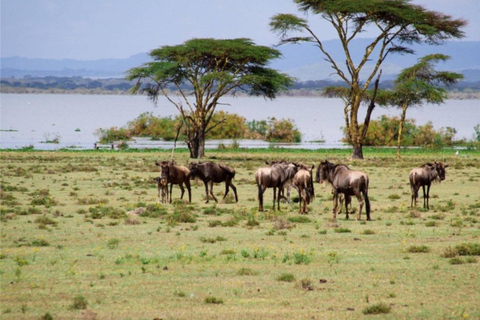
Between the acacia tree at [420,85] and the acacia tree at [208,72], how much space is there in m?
8.67

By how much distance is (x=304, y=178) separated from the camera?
74.7ft

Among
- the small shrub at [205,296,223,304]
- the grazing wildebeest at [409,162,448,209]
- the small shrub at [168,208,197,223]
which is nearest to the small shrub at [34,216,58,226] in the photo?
the small shrub at [168,208,197,223]

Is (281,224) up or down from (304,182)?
down

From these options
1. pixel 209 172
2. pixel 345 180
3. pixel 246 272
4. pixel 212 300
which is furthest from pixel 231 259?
pixel 209 172

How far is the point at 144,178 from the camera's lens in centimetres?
3691

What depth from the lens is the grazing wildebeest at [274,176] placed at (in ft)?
75.8

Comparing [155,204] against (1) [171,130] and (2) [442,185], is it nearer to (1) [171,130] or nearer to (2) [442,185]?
(2) [442,185]

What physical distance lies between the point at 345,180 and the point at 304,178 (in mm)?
1741

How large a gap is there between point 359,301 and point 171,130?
69.6 metres

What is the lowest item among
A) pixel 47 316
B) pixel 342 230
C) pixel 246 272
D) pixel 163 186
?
pixel 47 316

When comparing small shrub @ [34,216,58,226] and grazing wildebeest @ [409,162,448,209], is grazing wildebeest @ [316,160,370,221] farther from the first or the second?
small shrub @ [34,216,58,226]

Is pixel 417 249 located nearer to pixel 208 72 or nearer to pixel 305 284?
pixel 305 284

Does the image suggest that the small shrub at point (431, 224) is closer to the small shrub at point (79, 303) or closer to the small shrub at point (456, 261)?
the small shrub at point (456, 261)

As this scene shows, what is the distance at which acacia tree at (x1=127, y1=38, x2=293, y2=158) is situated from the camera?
5369 centimetres
